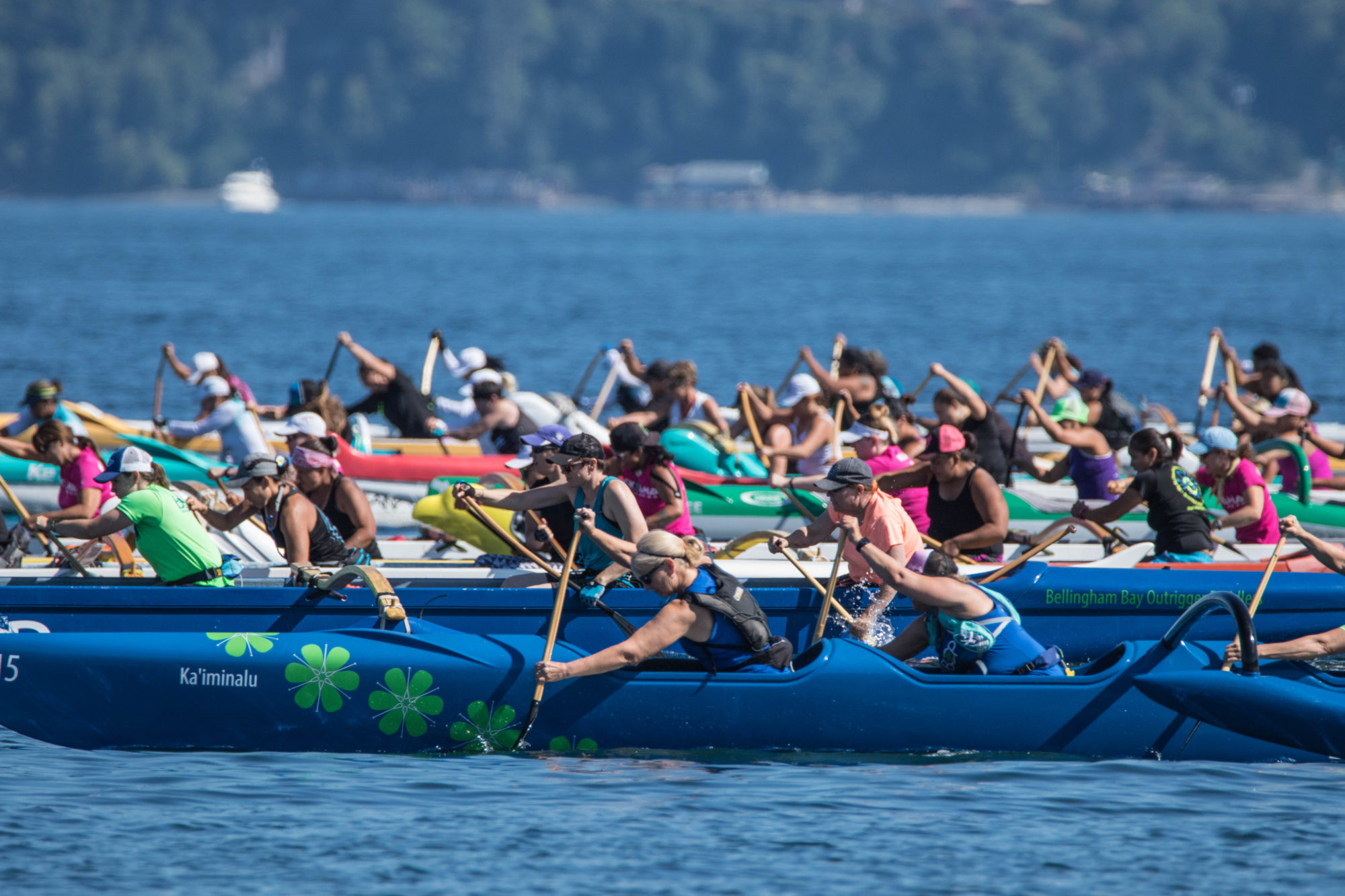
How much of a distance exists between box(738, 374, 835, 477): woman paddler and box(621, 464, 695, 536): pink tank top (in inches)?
152

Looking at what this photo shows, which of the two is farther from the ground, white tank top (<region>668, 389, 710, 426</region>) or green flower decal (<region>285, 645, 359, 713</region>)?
white tank top (<region>668, 389, 710, 426</region>)

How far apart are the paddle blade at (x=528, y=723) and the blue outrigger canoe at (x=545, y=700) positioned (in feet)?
0.11

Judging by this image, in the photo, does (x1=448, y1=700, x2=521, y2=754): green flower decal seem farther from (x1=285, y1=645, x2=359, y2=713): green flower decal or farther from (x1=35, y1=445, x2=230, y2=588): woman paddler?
(x1=35, y1=445, x2=230, y2=588): woman paddler

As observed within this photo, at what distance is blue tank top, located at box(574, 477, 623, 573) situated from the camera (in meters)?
10.2

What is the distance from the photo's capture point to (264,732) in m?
9.76

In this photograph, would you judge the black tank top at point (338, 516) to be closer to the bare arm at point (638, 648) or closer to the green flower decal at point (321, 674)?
the green flower decal at point (321, 674)

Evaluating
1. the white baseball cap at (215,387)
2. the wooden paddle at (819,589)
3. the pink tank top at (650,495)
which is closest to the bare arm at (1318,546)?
the wooden paddle at (819,589)

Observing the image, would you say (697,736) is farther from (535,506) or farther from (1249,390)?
(1249,390)

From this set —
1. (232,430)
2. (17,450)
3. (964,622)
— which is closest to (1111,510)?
(964,622)

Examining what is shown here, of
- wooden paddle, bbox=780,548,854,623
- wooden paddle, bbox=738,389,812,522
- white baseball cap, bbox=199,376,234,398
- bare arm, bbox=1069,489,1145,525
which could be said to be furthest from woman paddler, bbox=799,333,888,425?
wooden paddle, bbox=780,548,854,623

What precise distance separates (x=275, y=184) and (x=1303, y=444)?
17208cm

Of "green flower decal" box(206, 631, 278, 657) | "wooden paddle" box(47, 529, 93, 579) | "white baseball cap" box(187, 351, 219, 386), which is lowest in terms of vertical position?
"green flower decal" box(206, 631, 278, 657)

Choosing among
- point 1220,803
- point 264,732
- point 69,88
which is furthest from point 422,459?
point 69,88

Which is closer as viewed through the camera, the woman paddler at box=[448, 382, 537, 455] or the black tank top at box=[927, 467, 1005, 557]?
the black tank top at box=[927, 467, 1005, 557]
